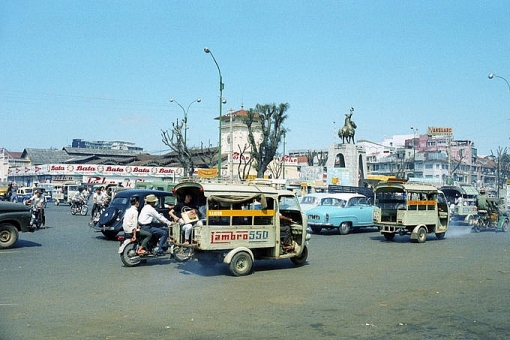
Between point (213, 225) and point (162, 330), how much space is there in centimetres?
449

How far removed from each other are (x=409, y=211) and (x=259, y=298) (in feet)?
37.0

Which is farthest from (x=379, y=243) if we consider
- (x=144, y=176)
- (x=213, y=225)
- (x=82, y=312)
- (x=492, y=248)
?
(x=144, y=176)

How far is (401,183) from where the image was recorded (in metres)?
19.2

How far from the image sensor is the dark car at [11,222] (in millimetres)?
14953

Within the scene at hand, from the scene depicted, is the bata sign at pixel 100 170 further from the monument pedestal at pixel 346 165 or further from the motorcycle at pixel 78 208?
the motorcycle at pixel 78 208

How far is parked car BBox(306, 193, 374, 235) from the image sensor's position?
21408 millimetres

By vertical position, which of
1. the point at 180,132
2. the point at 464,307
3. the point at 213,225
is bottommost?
the point at 464,307

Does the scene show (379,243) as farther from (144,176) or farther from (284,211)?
(144,176)

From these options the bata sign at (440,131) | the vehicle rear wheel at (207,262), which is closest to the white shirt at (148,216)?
the vehicle rear wheel at (207,262)

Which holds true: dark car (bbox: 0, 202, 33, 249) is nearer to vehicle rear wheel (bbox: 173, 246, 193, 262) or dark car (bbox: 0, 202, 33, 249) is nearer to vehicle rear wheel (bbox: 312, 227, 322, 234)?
vehicle rear wheel (bbox: 173, 246, 193, 262)

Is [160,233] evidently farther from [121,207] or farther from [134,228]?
[121,207]

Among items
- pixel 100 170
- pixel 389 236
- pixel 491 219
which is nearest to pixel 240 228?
pixel 389 236

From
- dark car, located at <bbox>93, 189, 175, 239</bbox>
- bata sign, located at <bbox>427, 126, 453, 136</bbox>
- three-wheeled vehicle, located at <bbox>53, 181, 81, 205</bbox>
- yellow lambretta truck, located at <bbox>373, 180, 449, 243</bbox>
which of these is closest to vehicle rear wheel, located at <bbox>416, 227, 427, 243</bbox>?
yellow lambretta truck, located at <bbox>373, 180, 449, 243</bbox>

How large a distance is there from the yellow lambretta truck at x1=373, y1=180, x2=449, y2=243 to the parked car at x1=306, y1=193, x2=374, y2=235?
203cm
